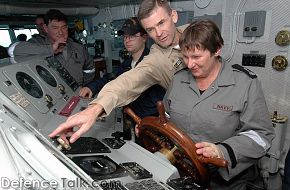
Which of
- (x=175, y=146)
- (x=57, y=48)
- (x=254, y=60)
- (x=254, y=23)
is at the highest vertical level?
(x=254, y=23)

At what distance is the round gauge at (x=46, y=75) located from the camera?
7.43 feet

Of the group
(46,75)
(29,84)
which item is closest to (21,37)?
(46,75)

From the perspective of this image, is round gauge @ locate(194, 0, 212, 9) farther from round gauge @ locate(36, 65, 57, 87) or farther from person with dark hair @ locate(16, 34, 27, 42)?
person with dark hair @ locate(16, 34, 27, 42)

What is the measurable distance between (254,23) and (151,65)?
1387mm

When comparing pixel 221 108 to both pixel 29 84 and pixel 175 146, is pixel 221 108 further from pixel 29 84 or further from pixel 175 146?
pixel 29 84

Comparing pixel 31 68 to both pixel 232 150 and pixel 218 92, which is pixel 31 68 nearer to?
pixel 218 92

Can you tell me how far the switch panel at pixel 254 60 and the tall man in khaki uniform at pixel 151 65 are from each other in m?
1.15

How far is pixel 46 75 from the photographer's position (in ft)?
7.70

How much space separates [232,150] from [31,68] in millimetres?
1679

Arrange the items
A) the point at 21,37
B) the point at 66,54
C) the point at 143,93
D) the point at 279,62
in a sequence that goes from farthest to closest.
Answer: the point at 21,37
the point at 66,54
the point at 279,62
the point at 143,93

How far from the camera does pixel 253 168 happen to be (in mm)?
1600

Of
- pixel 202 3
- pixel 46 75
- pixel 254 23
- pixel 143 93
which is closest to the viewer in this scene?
pixel 143 93

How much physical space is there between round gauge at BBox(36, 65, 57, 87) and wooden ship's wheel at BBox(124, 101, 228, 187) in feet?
3.39

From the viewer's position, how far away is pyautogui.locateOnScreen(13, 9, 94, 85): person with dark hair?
2670 mm
